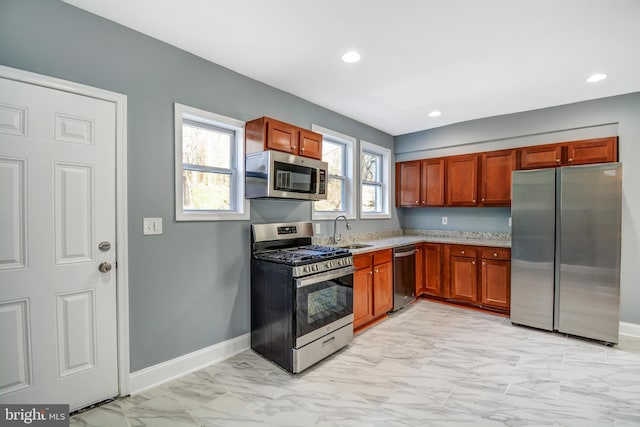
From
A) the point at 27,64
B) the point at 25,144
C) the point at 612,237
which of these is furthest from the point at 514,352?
the point at 27,64

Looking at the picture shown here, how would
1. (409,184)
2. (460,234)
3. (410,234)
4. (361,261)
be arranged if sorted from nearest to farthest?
(361,261), (460,234), (409,184), (410,234)

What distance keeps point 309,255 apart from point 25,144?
204 cm

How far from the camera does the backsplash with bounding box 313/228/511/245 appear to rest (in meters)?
3.90

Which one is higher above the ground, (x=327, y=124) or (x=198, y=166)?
(x=327, y=124)

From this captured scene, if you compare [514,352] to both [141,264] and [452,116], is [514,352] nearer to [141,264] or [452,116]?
[452,116]

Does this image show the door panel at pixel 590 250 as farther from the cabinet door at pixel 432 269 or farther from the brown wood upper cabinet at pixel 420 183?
the brown wood upper cabinet at pixel 420 183

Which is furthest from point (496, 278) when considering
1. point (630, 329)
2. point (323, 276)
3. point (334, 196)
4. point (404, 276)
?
point (323, 276)

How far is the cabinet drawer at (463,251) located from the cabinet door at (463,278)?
1.8 inches

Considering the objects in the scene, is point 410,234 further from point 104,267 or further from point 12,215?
point 12,215

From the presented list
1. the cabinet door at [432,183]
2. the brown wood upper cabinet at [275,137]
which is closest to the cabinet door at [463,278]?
the cabinet door at [432,183]

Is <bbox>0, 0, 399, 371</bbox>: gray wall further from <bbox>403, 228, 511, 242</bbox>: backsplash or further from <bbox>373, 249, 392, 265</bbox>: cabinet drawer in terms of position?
<bbox>403, 228, 511, 242</bbox>: backsplash

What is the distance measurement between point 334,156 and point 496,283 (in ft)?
8.84

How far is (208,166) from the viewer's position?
2777mm

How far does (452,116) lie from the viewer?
424 centimetres
